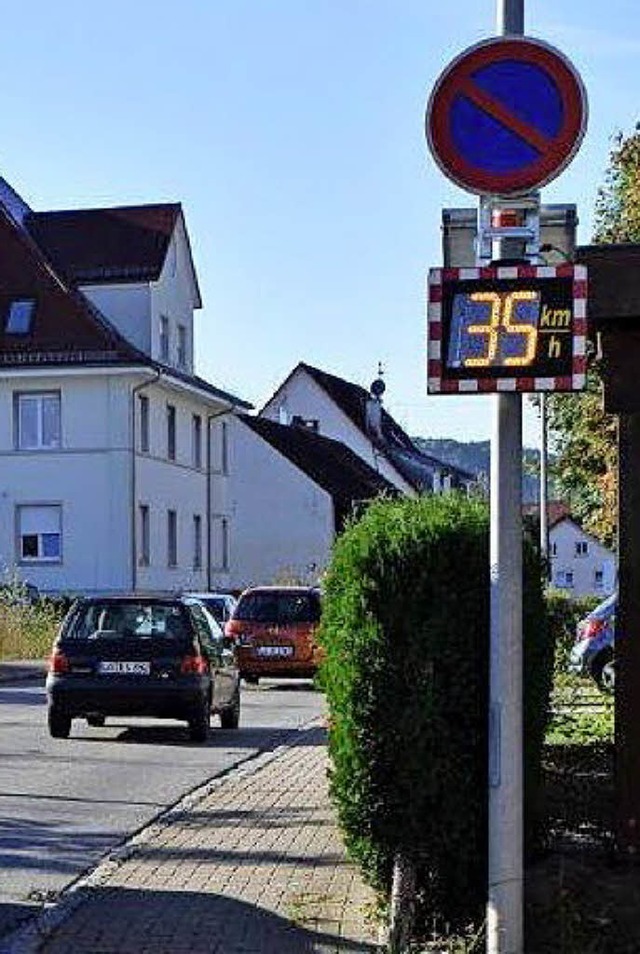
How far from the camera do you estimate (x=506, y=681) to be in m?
7.00

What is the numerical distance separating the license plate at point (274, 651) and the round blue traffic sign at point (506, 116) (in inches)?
1002

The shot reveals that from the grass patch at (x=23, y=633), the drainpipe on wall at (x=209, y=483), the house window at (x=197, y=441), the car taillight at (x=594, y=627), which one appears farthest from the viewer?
the drainpipe on wall at (x=209, y=483)

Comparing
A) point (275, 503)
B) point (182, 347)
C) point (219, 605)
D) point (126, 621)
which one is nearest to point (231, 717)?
point (126, 621)

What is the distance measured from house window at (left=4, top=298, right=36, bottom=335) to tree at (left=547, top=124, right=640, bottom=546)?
53.1 ft

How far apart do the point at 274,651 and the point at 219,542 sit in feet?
94.3

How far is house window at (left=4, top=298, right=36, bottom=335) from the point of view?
52.3 m

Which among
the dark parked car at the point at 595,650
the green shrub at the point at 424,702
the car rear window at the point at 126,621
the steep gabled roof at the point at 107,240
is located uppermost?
the steep gabled roof at the point at 107,240

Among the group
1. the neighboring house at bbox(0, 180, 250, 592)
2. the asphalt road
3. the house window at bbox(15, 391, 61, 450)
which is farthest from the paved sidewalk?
the house window at bbox(15, 391, 61, 450)

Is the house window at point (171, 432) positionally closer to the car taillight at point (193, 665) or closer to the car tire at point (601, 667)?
the car tire at point (601, 667)

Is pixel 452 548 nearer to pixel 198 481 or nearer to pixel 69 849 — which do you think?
pixel 69 849

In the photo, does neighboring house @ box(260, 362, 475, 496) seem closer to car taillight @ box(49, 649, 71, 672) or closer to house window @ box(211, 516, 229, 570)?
house window @ box(211, 516, 229, 570)

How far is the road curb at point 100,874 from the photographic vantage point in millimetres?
8164

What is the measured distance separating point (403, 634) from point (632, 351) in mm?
2252

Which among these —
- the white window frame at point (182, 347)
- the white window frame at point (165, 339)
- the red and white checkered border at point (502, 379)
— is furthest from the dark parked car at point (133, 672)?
the white window frame at point (182, 347)
